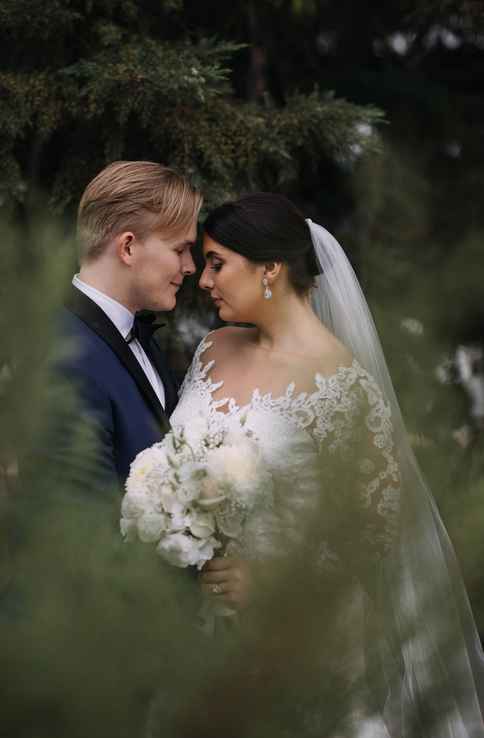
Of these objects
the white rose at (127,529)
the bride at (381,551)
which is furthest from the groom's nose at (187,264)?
the white rose at (127,529)

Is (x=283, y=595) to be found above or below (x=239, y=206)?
above

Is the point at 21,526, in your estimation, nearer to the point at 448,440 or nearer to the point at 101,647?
the point at 101,647

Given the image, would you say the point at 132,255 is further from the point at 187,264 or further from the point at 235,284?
the point at 235,284

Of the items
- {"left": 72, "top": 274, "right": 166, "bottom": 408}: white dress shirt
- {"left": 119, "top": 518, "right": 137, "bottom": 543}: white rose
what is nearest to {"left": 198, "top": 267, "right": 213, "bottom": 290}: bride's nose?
{"left": 72, "top": 274, "right": 166, "bottom": 408}: white dress shirt

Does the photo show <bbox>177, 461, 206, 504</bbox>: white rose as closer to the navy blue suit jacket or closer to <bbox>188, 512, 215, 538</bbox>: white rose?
<bbox>188, 512, 215, 538</bbox>: white rose

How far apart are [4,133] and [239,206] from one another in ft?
3.99

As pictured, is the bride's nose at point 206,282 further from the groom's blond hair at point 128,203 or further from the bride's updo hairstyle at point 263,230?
the groom's blond hair at point 128,203

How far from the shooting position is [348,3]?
4.97 m

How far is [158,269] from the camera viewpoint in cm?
339

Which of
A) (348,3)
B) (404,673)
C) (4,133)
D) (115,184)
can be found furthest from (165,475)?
(348,3)

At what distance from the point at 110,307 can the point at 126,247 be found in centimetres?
23

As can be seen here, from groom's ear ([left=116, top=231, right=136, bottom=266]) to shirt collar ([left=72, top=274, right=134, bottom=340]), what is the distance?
15cm

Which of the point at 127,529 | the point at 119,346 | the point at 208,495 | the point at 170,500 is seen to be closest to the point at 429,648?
the point at 127,529

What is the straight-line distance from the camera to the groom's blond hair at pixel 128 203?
3285mm
